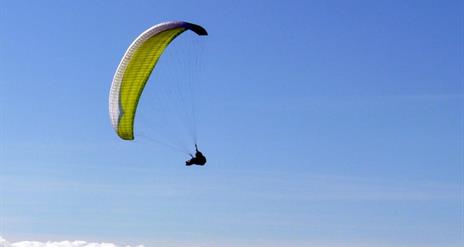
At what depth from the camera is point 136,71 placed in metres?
78.2

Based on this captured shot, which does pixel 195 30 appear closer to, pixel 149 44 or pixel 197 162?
pixel 149 44

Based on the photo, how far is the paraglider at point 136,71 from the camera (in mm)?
77250

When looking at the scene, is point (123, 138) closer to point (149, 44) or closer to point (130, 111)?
point (130, 111)

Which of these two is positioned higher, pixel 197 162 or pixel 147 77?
pixel 147 77

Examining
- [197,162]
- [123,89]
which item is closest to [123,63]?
[123,89]

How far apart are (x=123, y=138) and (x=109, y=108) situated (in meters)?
2.27

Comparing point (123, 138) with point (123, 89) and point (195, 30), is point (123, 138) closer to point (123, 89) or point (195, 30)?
point (123, 89)

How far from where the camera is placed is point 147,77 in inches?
3105

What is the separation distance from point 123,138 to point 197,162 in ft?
18.5

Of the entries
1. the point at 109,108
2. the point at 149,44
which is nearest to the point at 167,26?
the point at 149,44

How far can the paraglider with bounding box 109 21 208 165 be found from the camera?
77.2m

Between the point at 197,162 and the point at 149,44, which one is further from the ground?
the point at 149,44

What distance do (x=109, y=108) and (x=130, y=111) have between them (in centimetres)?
161

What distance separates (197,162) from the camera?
77.9m
